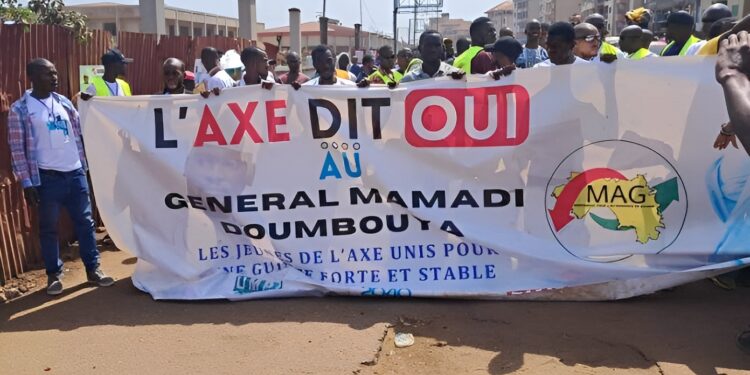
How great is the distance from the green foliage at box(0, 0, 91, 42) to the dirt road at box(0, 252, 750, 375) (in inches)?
118

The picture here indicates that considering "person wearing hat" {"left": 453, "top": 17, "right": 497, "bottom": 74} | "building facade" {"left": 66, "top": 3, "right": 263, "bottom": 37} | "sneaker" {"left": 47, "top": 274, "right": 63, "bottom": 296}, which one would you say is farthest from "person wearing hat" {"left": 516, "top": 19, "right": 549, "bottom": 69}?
"building facade" {"left": 66, "top": 3, "right": 263, "bottom": 37}

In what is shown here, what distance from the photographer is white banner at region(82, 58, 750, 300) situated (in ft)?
14.3

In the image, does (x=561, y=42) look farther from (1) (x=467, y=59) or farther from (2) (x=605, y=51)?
(1) (x=467, y=59)

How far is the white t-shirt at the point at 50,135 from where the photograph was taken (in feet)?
15.6

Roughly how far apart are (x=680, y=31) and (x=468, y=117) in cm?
293

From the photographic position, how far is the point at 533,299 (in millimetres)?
4480

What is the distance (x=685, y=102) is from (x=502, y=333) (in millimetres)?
1981

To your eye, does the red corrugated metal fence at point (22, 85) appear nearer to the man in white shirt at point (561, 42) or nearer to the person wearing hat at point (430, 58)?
the person wearing hat at point (430, 58)

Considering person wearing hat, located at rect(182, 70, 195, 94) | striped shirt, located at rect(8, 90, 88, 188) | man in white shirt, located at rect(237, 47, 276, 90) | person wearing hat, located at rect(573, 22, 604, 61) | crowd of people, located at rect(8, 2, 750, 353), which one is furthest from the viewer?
person wearing hat, located at rect(182, 70, 195, 94)

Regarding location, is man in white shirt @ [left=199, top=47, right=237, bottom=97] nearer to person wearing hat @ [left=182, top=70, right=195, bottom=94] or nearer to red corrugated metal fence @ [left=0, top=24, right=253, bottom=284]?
person wearing hat @ [left=182, top=70, right=195, bottom=94]

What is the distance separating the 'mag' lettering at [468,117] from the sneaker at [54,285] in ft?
9.60

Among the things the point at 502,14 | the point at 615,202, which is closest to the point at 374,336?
the point at 615,202

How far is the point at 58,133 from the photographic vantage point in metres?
4.82

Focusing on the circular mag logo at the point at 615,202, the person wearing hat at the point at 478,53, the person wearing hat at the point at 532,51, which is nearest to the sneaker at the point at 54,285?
the circular mag logo at the point at 615,202
